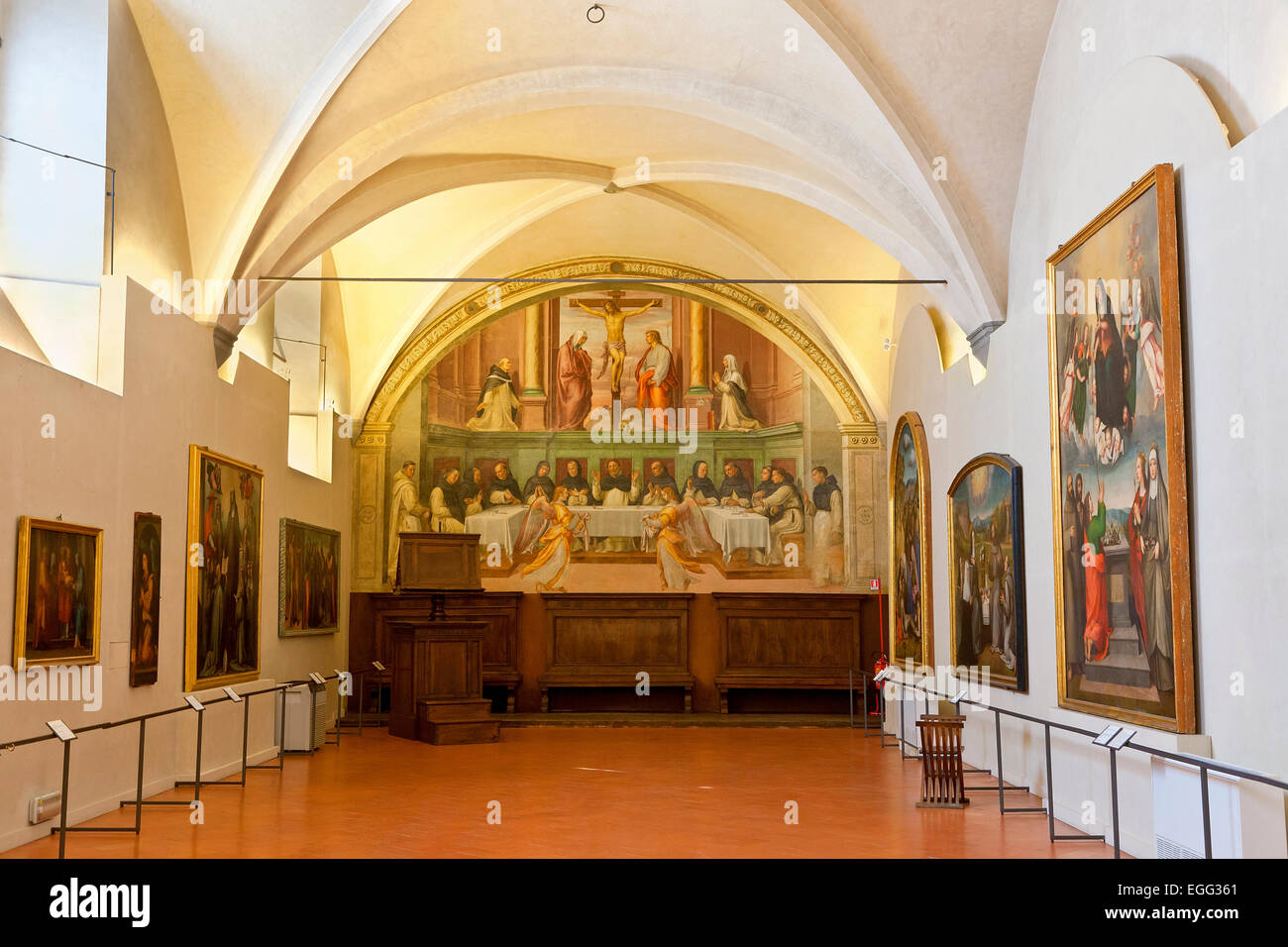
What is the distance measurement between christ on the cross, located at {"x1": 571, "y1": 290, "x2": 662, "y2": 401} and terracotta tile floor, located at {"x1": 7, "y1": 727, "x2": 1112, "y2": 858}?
7979mm

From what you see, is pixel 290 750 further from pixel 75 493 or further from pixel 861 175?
pixel 861 175

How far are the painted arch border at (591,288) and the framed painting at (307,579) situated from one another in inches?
120

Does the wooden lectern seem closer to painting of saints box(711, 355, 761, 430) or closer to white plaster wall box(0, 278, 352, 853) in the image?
white plaster wall box(0, 278, 352, 853)

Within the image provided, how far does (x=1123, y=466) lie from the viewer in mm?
8320

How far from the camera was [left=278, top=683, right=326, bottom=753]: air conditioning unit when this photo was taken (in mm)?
14516

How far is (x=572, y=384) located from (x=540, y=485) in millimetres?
1828

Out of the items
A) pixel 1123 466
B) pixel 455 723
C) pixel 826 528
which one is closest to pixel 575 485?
pixel 826 528

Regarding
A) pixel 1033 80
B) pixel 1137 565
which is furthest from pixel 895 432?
pixel 1137 565

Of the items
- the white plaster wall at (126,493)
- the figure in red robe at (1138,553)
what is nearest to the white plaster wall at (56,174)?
the white plaster wall at (126,493)

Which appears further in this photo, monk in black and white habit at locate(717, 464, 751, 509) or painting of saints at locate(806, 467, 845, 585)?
monk in black and white habit at locate(717, 464, 751, 509)

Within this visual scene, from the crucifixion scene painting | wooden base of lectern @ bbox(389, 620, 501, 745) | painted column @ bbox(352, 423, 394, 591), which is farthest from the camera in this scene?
the crucifixion scene painting

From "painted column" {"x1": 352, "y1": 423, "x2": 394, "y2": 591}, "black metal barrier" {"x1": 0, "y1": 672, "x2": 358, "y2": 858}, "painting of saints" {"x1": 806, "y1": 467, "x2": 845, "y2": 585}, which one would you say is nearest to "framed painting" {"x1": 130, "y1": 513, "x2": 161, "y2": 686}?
"black metal barrier" {"x1": 0, "y1": 672, "x2": 358, "y2": 858}

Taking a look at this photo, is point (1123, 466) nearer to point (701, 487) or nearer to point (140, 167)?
point (140, 167)

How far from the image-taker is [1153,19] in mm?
8164
